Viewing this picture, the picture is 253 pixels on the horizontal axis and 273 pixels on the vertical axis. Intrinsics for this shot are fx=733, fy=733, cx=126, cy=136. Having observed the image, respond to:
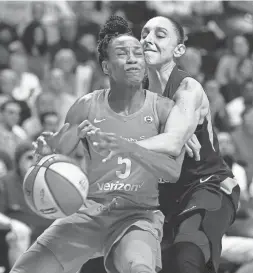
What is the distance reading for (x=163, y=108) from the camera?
4262mm

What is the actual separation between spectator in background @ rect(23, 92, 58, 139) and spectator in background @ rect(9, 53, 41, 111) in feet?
1.30

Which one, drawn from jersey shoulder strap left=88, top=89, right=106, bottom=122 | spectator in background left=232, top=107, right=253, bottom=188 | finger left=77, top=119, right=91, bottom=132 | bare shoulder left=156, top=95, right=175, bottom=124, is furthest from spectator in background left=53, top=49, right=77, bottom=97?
finger left=77, top=119, right=91, bottom=132

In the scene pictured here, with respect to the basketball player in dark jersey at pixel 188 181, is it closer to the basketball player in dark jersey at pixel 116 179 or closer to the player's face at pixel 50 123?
the basketball player in dark jersey at pixel 116 179

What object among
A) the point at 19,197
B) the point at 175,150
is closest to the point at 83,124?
the point at 175,150

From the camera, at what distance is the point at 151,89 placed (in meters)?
4.81

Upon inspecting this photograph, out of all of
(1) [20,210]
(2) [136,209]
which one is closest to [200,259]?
(2) [136,209]

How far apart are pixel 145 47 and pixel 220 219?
1184mm

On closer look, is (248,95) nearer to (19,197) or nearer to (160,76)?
(19,197)

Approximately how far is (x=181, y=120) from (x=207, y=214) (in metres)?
0.66

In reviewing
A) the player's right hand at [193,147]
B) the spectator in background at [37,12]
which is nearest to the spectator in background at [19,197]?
the player's right hand at [193,147]

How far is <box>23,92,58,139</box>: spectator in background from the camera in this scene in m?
7.87

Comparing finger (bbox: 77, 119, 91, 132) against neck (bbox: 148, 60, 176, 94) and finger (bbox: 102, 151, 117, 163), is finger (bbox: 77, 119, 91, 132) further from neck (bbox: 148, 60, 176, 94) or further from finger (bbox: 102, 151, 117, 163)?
neck (bbox: 148, 60, 176, 94)

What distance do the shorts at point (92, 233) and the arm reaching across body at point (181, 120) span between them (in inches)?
15.5

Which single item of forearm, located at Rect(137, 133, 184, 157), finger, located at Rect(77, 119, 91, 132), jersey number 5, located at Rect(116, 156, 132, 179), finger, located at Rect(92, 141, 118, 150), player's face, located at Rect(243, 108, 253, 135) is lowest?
player's face, located at Rect(243, 108, 253, 135)
